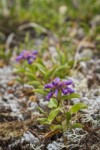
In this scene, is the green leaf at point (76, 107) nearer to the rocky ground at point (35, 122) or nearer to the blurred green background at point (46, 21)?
the rocky ground at point (35, 122)

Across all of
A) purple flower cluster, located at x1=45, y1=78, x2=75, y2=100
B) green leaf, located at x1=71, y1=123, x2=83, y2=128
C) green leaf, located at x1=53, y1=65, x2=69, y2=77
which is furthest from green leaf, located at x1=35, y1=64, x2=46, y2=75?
green leaf, located at x1=71, y1=123, x2=83, y2=128

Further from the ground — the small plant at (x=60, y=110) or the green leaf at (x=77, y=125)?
the small plant at (x=60, y=110)

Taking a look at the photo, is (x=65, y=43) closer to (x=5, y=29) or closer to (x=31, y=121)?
(x=5, y=29)

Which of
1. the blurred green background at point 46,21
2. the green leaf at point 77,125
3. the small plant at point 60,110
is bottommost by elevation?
the green leaf at point 77,125

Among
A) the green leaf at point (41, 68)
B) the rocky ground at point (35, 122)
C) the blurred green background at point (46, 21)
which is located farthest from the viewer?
the blurred green background at point (46, 21)

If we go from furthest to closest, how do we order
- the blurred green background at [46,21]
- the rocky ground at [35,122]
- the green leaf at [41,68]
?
the blurred green background at [46,21] → the green leaf at [41,68] → the rocky ground at [35,122]

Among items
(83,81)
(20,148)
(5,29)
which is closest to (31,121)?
(20,148)

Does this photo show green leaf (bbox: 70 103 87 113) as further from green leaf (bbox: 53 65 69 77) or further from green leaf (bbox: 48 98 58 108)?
→ green leaf (bbox: 53 65 69 77)

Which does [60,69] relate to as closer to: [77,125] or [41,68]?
[41,68]

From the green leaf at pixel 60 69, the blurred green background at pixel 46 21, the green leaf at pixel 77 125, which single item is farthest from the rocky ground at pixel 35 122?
the blurred green background at pixel 46 21
